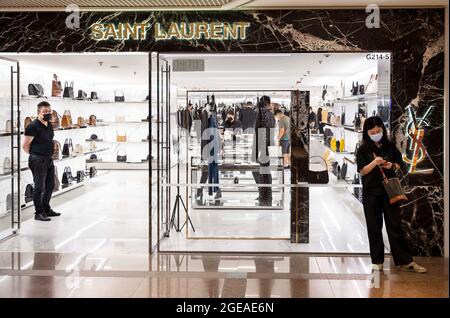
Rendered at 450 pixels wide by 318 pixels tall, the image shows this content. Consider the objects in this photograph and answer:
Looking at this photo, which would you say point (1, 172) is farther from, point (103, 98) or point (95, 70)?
point (103, 98)

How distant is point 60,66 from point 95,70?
897 mm

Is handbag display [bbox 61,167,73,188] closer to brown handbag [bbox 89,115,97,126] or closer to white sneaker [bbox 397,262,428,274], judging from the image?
brown handbag [bbox 89,115,97,126]

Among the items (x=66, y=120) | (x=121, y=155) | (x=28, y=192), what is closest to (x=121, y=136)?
(x=121, y=155)

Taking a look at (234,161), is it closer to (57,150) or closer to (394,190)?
(394,190)

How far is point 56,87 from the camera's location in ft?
37.8

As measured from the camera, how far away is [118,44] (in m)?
6.84

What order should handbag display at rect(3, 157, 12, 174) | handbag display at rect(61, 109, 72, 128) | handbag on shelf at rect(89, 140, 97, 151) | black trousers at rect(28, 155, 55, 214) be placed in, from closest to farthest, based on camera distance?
1. handbag display at rect(3, 157, 12, 174)
2. black trousers at rect(28, 155, 55, 214)
3. handbag display at rect(61, 109, 72, 128)
4. handbag on shelf at rect(89, 140, 97, 151)

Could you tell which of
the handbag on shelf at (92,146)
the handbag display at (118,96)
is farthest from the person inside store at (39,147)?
the handbag display at (118,96)

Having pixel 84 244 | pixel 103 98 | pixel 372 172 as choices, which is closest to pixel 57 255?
pixel 84 244

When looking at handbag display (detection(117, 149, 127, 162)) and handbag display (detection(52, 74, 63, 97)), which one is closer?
handbag display (detection(52, 74, 63, 97))

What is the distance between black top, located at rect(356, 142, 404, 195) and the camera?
5855 mm

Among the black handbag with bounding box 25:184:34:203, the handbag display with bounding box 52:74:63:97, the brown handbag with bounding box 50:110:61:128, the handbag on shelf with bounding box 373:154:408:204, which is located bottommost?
the black handbag with bounding box 25:184:34:203

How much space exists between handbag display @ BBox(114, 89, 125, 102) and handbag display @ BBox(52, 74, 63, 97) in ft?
11.6

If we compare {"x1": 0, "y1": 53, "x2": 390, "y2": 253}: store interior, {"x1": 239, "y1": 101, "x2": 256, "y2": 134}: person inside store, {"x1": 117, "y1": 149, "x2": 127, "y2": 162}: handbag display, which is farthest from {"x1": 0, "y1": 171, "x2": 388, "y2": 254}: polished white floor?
{"x1": 117, "y1": 149, "x2": 127, "y2": 162}: handbag display
